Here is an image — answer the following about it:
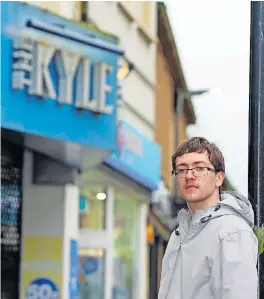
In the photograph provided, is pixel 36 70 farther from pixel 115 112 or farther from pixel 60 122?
pixel 115 112

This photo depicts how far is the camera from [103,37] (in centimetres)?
984

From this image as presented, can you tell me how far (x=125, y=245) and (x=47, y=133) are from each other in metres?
6.97

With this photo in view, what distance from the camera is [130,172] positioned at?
14062 millimetres

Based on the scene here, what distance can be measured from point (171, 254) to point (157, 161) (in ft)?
43.0

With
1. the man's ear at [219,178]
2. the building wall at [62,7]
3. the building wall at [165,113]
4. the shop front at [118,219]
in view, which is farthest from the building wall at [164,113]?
the man's ear at [219,178]

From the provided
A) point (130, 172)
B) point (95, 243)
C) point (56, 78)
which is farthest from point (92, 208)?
point (56, 78)

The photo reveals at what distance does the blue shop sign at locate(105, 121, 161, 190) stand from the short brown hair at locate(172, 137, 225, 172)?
9000 mm

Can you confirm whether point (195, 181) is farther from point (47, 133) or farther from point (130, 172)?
point (130, 172)

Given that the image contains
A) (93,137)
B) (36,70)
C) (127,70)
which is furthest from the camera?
(127,70)

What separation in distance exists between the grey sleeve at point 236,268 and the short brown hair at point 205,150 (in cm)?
30

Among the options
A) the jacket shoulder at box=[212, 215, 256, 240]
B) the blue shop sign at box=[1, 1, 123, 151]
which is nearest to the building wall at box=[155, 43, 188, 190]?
the blue shop sign at box=[1, 1, 123, 151]

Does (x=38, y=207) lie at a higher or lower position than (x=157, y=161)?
lower

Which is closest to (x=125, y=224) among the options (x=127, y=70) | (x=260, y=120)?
(x=127, y=70)

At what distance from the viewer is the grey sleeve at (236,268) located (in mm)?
2953
